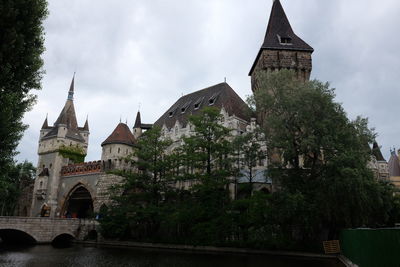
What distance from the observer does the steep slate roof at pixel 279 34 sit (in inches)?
1316

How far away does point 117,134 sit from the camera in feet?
120

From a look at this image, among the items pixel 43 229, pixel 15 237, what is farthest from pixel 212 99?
pixel 15 237

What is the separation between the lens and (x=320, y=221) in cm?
1980

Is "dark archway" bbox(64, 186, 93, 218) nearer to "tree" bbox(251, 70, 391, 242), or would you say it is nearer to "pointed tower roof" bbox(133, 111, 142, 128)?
"pointed tower roof" bbox(133, 111, 142, 128)

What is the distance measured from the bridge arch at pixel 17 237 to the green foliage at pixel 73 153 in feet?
43.6

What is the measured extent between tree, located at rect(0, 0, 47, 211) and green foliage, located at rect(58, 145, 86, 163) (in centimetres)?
3077

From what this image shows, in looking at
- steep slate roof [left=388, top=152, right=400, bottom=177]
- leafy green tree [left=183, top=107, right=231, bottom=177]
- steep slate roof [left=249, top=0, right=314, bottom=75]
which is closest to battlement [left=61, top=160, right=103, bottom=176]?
leafy green tree [left=183, top=107, right=231, bottom=177]

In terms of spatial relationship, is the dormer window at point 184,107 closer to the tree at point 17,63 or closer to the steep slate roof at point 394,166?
the tree at point 17,63

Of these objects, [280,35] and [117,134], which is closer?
[280,35]

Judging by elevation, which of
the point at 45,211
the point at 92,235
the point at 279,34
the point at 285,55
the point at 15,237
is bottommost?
the point at 15,237

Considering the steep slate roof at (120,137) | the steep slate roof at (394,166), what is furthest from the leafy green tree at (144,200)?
the steep slate roof at (394,166)

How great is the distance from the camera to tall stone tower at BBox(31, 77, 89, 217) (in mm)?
41156

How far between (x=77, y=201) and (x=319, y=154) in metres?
34.0

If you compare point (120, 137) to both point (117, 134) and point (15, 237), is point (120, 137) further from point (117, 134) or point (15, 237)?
point (15, 237)
